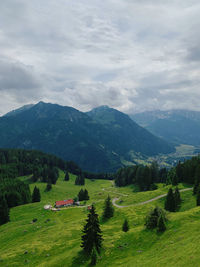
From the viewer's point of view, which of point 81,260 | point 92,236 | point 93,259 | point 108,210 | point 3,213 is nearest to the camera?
point 93,259

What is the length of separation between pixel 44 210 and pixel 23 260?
178 feet

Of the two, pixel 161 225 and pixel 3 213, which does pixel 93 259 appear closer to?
pixel 161 225

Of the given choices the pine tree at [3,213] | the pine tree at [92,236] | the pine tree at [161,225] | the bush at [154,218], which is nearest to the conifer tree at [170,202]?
the bush at [154,218]

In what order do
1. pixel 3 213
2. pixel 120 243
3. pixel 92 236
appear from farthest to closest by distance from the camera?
pixel 3 213 < pixel 120 243 < pixel 92 236

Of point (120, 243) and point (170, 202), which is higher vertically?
point (170, 202)

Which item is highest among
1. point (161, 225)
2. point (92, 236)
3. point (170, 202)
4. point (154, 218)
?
point (154, 218)

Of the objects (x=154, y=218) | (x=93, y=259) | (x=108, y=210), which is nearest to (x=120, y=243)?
(x=93, y=259)

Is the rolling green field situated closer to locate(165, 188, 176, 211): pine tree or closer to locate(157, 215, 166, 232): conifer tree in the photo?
locate(157, 215, 166, 232): conifer tree

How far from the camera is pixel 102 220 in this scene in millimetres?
71500

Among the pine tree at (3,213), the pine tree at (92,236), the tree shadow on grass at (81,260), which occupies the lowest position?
the pine tree at (3,213)

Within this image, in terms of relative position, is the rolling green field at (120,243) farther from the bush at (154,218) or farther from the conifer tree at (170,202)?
the conifer tree at (170,202)

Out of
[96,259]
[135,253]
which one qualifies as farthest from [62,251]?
[135,253]

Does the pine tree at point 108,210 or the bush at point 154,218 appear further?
the pine tree at point 108,210

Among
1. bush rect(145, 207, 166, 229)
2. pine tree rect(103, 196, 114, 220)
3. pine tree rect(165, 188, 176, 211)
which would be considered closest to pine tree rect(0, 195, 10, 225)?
pine tree rect(103, 196, 114, 220)
